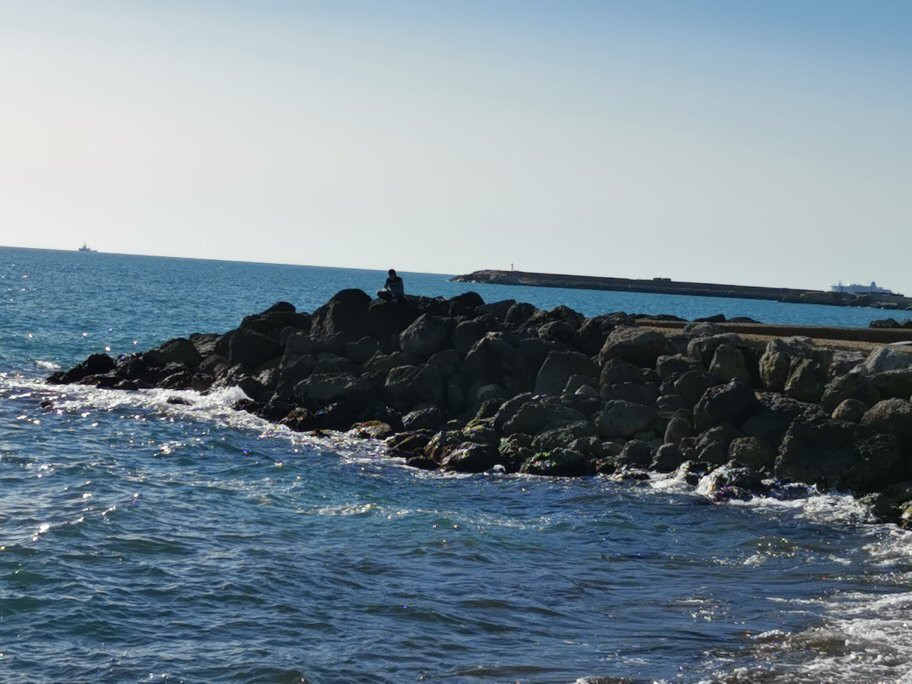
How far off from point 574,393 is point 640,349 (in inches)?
93.5

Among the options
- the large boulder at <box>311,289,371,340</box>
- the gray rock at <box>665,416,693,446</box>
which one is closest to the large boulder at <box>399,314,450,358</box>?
the large boulder at <box>311,289,371,340</box>

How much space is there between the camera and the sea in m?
10.8

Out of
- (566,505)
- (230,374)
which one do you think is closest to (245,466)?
(566,505)

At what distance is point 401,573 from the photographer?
45.7ft

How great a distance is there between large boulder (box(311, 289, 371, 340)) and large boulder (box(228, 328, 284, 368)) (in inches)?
47.3

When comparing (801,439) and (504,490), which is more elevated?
(801,439)

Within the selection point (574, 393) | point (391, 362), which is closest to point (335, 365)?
point (391, 362)

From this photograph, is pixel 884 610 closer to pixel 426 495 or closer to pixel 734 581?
pixel 734 581

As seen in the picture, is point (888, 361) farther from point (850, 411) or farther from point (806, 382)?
point (850, 411)

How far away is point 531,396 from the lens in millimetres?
23750

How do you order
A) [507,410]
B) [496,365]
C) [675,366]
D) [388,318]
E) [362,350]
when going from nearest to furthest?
[507,410]
[675,366]
[496,365]
[362,350]
[388,318]

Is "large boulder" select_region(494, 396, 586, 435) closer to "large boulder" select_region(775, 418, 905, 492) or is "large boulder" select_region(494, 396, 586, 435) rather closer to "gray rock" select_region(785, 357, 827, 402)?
"gray rock" select_region(785, 357, 827, 402)

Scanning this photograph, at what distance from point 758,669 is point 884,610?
285cm

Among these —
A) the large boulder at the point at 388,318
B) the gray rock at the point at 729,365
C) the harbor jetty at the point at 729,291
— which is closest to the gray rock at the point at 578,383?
the gray rock at the point at 729,365
